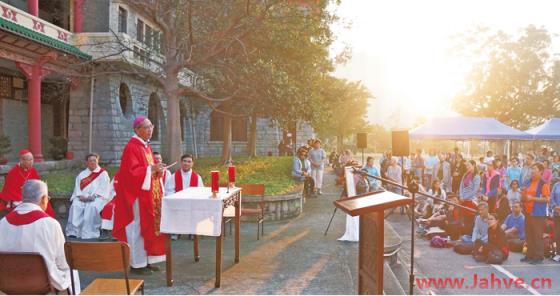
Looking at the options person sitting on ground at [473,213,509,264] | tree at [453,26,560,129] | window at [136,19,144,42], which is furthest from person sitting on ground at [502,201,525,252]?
tree at [453,26,560,129]

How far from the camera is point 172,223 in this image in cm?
539

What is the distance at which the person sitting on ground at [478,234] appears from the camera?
26.8 ft

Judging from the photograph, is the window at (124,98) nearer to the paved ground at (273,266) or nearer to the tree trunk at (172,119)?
the tree trunk at (172,119)

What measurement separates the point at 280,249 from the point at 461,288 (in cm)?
285

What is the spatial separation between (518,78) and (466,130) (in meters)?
27.0

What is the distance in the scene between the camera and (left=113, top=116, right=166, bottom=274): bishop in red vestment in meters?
5.97

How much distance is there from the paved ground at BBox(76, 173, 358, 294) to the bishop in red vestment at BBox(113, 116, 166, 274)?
0.32 metres

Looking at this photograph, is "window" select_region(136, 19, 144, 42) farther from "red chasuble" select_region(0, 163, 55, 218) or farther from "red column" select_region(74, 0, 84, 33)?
"red chasuble" select_region(0, 163, 55, 218)

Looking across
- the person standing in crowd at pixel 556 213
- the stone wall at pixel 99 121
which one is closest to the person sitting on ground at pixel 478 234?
the person standing in crowd at pixel 556 213

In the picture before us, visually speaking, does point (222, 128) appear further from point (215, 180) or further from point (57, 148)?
point (215, 180)

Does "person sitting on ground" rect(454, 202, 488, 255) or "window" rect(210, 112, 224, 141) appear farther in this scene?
"window" rect(210, 112, 224, 141)

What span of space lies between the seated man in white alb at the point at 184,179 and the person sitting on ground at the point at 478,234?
521 centimetres

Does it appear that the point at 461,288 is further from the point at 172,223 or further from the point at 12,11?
the point at 12,11

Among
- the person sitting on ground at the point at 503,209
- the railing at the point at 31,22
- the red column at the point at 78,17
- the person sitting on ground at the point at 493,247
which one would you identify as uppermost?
the red column at the point at 78,17
